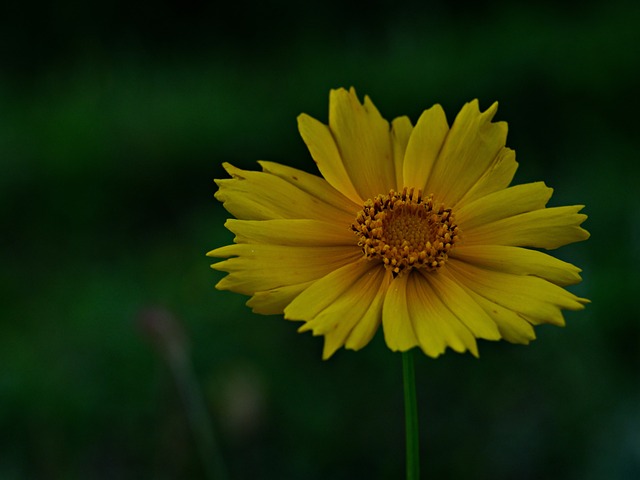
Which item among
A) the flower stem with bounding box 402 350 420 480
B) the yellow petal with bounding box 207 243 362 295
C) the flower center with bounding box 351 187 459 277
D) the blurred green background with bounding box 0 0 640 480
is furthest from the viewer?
the blurred green background with bounding box 0 0 640 480

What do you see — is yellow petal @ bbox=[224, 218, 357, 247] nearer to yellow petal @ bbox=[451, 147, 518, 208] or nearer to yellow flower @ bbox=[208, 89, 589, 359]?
yellow flower @ bbox=[208, 89, 589, 359]

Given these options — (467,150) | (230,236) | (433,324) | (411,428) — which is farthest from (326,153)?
(230,236)

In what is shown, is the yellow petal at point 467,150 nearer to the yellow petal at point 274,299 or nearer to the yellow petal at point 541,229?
the yellow petal at point 541,229

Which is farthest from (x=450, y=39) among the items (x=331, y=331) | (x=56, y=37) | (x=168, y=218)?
(x=331, y=331)

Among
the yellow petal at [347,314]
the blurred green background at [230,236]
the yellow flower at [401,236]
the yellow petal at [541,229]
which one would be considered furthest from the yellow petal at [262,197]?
the blurred green background at [230,236]

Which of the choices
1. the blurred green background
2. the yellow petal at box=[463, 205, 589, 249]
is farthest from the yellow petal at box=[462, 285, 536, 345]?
the blurred green background

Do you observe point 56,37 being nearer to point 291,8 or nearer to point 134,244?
point 291,8

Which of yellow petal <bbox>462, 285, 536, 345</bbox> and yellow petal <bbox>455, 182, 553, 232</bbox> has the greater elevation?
yellow petal <bbox>455, 182, 553, 232</bbox>
